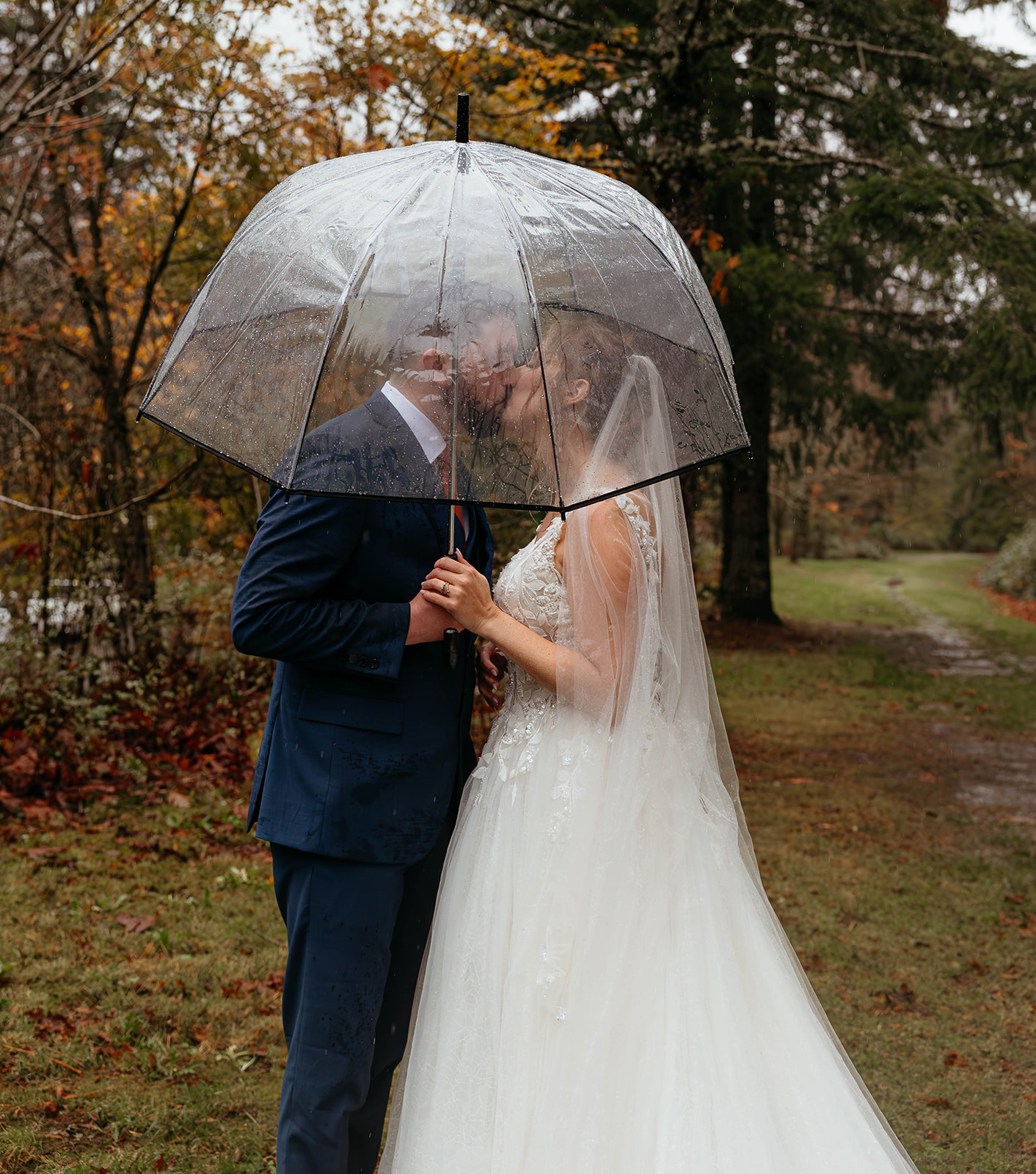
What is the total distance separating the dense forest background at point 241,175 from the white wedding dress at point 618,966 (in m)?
3.43

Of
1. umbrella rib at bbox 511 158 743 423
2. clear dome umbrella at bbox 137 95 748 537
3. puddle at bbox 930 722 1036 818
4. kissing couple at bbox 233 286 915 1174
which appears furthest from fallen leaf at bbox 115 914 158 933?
puddle at bbox 930 722 1036 818

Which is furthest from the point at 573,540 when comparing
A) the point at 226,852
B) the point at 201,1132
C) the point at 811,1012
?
the point at 226,852

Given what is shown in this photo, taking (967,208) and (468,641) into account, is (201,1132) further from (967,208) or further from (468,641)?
(967,208)

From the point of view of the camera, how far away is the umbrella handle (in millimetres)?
2397

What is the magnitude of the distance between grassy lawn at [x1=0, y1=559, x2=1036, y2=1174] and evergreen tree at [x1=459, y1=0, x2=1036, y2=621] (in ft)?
10.9

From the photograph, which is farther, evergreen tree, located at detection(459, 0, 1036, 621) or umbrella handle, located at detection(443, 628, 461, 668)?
evergreen tree, located at detection(459, 0, 1036, 621)

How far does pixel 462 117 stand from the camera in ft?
7.70

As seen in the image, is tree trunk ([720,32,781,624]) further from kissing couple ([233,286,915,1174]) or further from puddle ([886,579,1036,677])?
kissing couple ([233,286,915,1174])

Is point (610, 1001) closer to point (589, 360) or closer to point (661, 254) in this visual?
point (589, 360)

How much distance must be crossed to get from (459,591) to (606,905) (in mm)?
774

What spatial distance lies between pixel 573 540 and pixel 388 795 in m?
0.73

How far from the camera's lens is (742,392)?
1362 centimetres

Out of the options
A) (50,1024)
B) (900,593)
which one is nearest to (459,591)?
(50,1024)

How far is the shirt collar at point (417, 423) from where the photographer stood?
2139 mm
